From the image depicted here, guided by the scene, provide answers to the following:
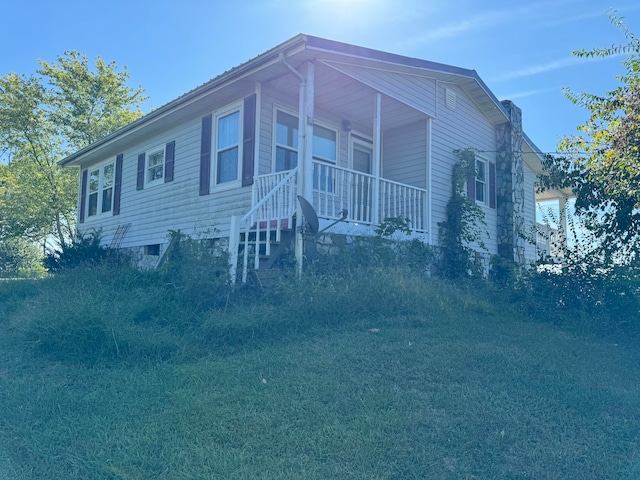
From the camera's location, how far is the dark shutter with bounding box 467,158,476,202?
1066 centimetres

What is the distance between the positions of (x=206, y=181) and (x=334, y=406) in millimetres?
6650

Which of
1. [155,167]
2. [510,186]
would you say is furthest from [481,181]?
[155,167]

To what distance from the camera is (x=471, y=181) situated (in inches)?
436

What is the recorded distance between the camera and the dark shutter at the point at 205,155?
9.20 m

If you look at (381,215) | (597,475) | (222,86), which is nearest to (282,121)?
(222,86)

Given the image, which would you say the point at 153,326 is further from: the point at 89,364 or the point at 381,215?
the point at 381,215

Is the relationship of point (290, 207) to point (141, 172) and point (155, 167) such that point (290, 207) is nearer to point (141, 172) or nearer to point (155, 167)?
point (155, 167)

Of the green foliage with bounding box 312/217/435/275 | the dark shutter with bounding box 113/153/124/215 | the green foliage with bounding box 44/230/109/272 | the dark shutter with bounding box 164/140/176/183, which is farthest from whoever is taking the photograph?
the dark shutter with bounding box 113/153/124/215

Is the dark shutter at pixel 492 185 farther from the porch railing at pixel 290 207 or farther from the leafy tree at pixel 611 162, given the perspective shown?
the leafy tree at pixel 611 162

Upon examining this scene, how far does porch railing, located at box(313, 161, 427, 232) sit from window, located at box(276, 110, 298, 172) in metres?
0.54

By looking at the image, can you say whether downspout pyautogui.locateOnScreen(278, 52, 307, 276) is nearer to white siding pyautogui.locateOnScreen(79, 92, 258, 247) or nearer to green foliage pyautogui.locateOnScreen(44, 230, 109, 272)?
white siding pyautogui.locateOnScreen(79, 92, 258, 247)

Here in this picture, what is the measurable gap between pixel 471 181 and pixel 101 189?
9666mm

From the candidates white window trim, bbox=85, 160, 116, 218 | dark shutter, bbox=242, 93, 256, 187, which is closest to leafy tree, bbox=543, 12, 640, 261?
dark shutter, bbox=242, 93, 256, 187

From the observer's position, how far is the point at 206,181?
922 cm
